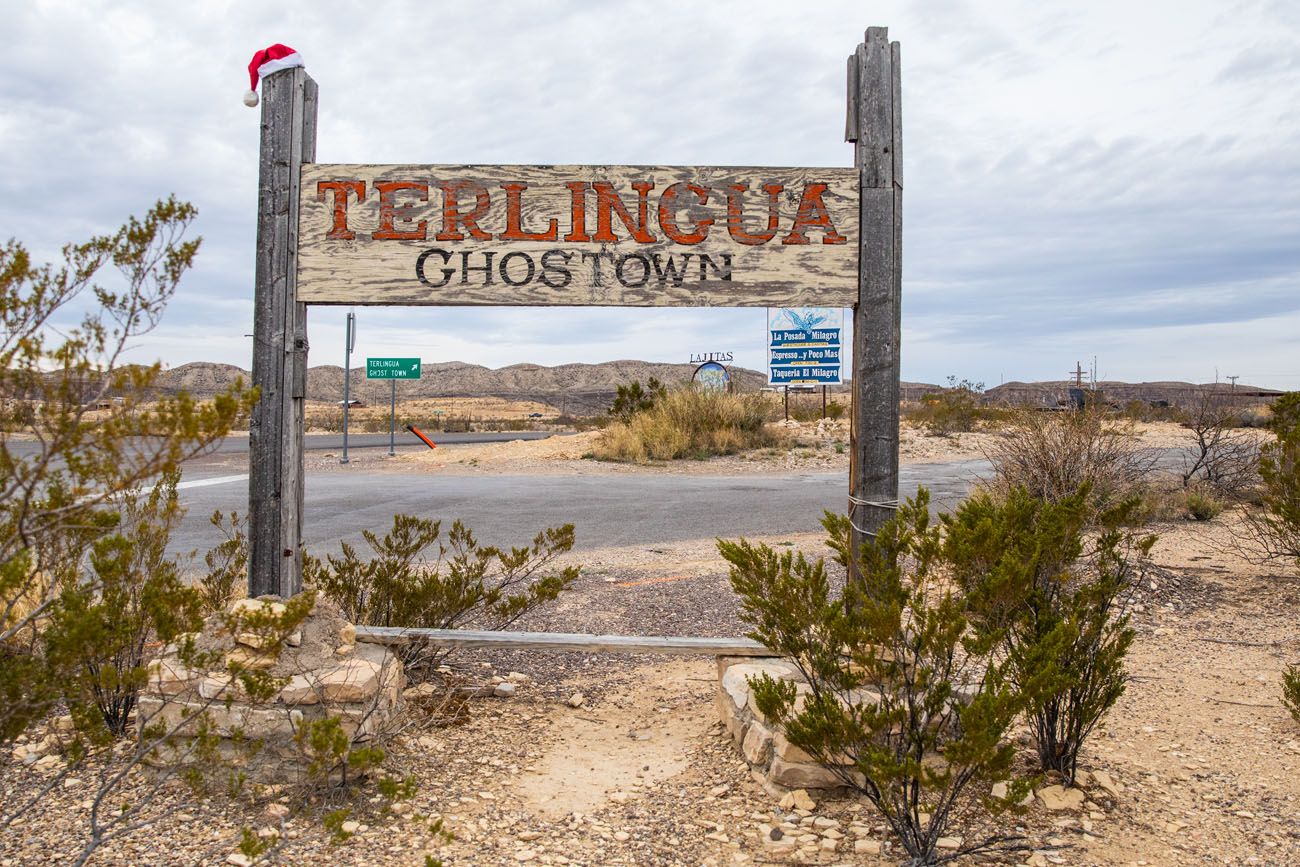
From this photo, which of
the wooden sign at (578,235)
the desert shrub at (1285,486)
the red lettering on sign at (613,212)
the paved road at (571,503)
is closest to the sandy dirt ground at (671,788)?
the desert shrub at (1285,486)

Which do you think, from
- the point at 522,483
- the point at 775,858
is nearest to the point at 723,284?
the point at 775,858

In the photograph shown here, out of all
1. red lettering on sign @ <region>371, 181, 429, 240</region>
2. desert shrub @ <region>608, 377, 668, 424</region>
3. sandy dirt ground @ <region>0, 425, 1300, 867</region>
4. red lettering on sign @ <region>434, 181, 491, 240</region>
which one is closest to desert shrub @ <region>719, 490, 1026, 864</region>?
sandy dirt ground @ <region>0, 425, 1300, 867</region>

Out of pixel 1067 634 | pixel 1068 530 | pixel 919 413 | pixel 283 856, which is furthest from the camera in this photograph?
pixel 919 413

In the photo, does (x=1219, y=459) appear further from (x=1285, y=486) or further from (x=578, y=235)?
(x=578, y=235)

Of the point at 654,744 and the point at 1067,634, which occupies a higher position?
the point at 1067,634

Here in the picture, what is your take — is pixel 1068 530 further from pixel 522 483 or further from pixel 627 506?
pixel 522 483

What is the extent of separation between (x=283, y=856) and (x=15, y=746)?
164 cm

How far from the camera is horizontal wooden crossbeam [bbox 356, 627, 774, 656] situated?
435cm

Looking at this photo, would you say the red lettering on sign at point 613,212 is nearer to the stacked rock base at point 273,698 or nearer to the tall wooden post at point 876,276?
the tall wooden post at point 876,276

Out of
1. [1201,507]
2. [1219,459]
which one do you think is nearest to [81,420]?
[1201,507]

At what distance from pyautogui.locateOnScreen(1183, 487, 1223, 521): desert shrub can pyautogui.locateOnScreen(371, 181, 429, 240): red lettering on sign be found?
900 cm

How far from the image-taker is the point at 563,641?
14.6ft

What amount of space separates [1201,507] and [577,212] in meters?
8.50

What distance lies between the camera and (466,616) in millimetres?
5551
